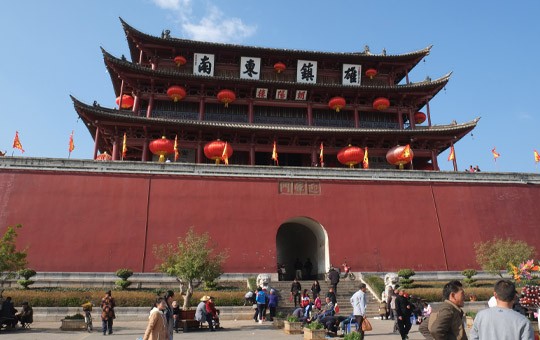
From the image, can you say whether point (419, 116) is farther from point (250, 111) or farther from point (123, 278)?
point (123, 278)

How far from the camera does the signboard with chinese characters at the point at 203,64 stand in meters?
25.0

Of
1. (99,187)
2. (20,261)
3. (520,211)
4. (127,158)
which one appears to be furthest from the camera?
(127,158)

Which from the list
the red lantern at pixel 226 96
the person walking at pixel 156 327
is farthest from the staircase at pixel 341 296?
the red lantern at pixel 226 96

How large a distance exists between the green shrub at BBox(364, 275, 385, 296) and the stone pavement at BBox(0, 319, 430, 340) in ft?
12.4

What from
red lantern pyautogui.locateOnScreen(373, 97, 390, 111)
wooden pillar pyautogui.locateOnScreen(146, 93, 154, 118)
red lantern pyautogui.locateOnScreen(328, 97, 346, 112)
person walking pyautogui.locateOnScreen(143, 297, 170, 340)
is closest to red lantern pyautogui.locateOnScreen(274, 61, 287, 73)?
red lantern pyautogui.locateOnScreen(328, 97, 346, 112)

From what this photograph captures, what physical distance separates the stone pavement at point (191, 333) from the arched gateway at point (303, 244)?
712 centimetres

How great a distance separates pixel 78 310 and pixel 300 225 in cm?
1186

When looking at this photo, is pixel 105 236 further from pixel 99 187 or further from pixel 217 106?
pixel 217 106

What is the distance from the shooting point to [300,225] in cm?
2223

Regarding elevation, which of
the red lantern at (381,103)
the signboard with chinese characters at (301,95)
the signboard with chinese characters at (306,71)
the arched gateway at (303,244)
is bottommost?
the arched gateway at (303,244)

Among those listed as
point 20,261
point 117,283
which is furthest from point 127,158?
point 20,261

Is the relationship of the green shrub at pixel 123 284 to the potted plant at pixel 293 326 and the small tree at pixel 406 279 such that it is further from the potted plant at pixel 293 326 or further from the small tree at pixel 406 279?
the small tree at pixel 406 279

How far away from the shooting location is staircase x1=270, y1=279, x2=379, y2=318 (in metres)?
15.3

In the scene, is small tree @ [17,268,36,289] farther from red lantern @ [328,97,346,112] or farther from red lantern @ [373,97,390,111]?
red lantern @ [373,97,390,111]
